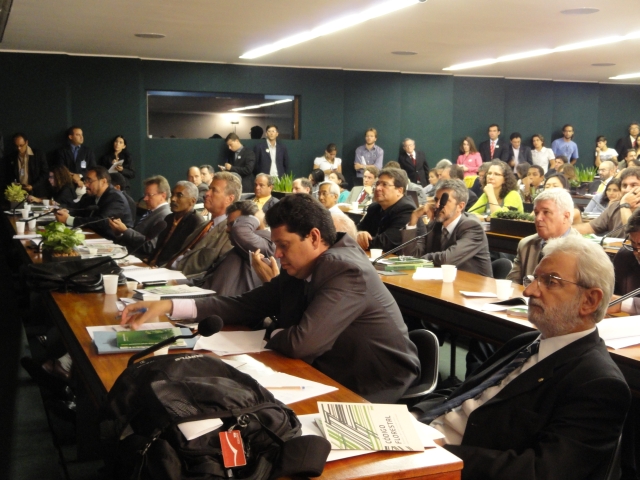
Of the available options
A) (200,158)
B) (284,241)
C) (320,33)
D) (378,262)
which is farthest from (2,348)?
(200,158)

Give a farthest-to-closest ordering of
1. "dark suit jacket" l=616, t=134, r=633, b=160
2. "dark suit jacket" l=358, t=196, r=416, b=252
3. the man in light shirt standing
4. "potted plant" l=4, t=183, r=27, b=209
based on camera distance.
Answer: "dark suit jacket" l=616, t=134, r=633, b=160 → the man in light shirt standing → "potted plant" l=4, t=183, r=27, b=209 → "dark suit jacket" l=358, t=196, r=416, b=252

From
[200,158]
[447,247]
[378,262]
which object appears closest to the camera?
[378,262]

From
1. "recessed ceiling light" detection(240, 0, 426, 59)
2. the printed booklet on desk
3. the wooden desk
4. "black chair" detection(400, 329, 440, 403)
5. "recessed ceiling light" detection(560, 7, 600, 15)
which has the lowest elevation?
"black chair" detection(400, 329, 440, 403)

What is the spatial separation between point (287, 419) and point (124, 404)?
333 mm

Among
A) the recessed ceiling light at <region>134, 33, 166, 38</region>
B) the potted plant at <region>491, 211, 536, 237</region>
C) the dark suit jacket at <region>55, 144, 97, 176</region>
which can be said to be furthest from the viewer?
the dark suit jacket at <region>55, 144, 97, 176</region>

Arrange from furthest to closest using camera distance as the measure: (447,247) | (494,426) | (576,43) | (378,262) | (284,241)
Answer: (576,43) → (447,247) → (378,262) → (284,241) → (494,426)

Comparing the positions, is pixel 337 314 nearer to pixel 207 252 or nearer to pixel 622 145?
pixel 207 252

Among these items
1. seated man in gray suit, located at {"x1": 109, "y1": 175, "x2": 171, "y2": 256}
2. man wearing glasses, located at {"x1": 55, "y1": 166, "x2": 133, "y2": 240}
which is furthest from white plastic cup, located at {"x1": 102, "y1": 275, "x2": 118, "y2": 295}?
man wearing glasses, located at {"x1": 55, "y1": 166, "x2": 133, "y2": 240}

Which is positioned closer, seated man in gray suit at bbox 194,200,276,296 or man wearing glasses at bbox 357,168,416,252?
seated man in gray suit at bbox 194,200,276,296

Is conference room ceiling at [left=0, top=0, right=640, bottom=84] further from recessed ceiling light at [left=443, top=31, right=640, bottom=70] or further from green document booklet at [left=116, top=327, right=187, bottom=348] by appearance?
green document booklet at [left=116, top=327, right=187, bottom=348]

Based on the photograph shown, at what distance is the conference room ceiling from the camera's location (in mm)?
7578

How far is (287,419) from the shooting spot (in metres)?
1.50

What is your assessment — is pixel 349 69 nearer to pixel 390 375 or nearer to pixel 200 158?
pixel 200 158

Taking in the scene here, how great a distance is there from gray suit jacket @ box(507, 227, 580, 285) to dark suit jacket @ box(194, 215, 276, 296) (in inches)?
55.7
